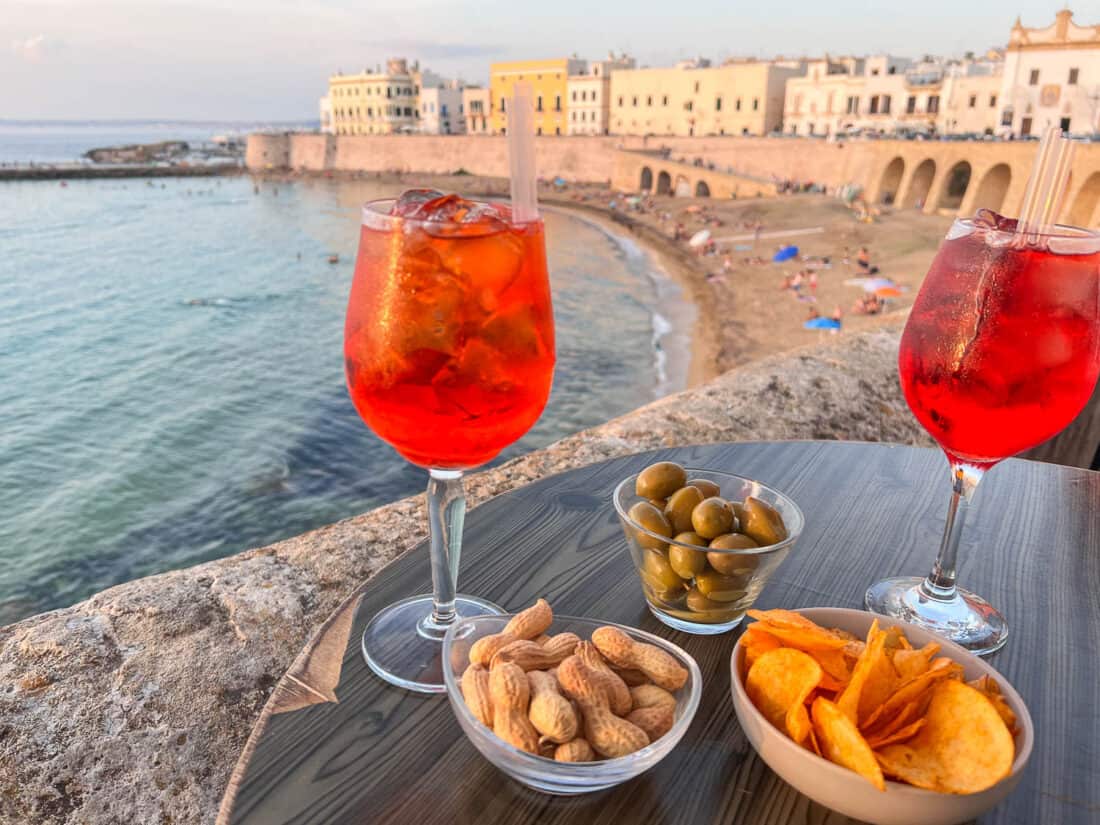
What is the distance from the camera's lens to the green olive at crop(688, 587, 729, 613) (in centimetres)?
102

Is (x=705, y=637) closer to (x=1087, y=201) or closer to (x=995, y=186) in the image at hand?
(x=1087, y=201)

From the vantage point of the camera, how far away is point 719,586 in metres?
1.00

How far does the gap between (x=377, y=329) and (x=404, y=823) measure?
54 cm

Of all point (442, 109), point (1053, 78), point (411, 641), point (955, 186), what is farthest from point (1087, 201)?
point (442, 109)

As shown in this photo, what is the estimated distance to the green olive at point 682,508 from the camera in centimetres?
108

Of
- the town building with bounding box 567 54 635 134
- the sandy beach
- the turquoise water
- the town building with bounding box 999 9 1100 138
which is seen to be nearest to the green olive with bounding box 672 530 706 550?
the turquoise water

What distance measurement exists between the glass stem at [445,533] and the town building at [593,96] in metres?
64.1

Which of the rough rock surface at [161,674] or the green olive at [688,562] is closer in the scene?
the green olive at [688,562]

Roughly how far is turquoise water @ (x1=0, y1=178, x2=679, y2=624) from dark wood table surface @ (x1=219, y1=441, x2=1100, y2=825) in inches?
407

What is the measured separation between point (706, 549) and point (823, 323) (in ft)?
60.6

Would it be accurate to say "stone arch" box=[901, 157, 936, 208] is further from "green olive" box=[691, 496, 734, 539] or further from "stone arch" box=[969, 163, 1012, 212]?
"green olive" box=[691, 496, 734, 539]

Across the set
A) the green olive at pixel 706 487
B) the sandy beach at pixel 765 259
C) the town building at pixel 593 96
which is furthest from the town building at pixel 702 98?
the green olive at pixel 706 487

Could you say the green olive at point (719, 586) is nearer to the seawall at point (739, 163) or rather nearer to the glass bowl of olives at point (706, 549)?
the glass bowl of olives at point (706, 549)

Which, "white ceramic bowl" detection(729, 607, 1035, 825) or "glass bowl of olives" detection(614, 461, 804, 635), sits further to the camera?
"glass bowl of olives" detection(614, 461, 804, 635)
